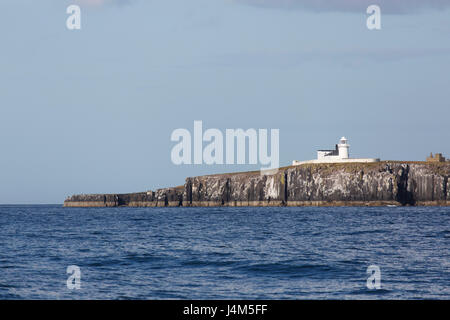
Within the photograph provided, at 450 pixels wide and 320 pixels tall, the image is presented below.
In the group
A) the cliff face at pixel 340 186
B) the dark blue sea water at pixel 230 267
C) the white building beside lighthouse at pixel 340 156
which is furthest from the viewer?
the white building beside lighthouse at pixel 340 156

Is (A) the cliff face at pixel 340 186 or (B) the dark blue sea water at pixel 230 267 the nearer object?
(B) the dark blue sea water at pixel 230 267

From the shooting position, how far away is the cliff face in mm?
160125

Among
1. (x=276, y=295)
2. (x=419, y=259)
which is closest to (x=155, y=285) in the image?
(x=276, y=295)

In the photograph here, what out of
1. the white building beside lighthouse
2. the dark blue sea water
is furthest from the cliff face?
the dark blue sea water

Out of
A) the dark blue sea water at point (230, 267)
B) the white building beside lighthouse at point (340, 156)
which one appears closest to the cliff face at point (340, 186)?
the white building beside lighthouse at point (340, 156)

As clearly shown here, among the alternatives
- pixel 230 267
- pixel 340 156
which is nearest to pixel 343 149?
pixel 340 156

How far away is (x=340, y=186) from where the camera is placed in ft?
551

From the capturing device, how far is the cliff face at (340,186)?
525 feet

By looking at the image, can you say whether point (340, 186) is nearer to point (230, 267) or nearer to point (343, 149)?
point (343, 149)

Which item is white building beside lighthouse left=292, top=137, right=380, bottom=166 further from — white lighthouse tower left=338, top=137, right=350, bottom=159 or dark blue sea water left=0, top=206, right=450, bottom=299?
dark blue sea water left=0, top=206, right=450, bottom=299

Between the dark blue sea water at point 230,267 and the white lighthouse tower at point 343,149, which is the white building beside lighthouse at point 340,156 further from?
the dark blue sea water at point 230,267
